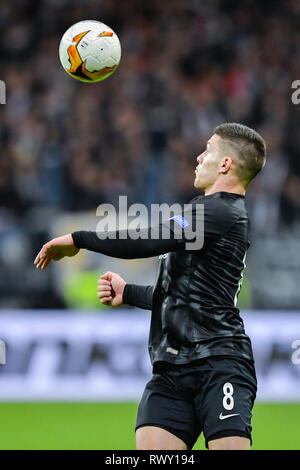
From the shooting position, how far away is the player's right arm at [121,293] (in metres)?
4.73

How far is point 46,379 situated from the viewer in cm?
1002

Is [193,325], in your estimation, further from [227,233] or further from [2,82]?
[2,82]

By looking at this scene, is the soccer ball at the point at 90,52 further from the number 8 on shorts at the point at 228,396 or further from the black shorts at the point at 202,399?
the number 8 on shorts at the point at 228,396

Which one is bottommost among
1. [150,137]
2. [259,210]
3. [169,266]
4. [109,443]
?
[109,443]

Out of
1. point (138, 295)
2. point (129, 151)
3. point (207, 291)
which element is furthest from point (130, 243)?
point (129, 151)

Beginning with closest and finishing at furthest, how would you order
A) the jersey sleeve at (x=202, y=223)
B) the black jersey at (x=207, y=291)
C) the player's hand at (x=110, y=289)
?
the jersey sleeve at (x=202, y=223)
the black jersey at (x=207, y=291)
the player's hand at (x=110, y=289)

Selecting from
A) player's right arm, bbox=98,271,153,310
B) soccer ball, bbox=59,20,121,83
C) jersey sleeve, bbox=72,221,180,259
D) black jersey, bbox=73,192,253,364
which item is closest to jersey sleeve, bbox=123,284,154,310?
player's right arm, bbox=98,271,153,310

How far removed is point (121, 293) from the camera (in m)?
4.78

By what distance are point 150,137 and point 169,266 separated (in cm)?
840

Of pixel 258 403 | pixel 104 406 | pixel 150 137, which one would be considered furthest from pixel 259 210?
pixel 104 406

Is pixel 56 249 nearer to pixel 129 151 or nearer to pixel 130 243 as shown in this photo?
pixel 130 243

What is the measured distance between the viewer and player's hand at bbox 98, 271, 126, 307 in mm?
4727

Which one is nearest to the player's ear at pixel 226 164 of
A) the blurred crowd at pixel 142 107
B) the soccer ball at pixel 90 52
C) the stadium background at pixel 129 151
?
the soccer ball at pixel 90 52

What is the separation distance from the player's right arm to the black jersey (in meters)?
0.25
